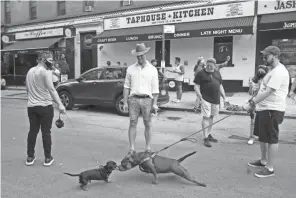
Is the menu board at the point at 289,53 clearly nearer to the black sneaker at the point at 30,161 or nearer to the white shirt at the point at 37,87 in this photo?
the white shirt at the point at 37,87

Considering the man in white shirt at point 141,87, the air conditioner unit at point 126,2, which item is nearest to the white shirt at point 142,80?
the man in white shirt at point 141,87

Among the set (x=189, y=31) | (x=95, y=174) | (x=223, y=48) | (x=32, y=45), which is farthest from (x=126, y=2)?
(x=95, y=174)

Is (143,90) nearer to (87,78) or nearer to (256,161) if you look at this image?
(256,161)

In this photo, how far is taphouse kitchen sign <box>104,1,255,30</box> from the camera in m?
13.2

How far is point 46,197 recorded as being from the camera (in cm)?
356

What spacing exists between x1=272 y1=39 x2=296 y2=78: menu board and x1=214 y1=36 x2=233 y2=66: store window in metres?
1.98

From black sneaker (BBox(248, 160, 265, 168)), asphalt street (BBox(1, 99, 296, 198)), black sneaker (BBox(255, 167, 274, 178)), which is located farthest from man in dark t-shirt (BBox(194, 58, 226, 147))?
black sneaker (BBox(255, 167, 274, 178))

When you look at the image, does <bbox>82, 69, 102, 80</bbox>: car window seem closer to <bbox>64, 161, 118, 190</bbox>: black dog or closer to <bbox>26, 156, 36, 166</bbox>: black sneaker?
<bbox>26, 156, 36, 166</bbox>: black sneaker

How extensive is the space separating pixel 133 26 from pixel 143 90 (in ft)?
41.2

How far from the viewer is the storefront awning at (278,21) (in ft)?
38.0

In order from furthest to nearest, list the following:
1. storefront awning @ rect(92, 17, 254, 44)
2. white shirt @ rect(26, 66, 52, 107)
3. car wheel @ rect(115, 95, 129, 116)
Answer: storefront awning @ rect(92, 17, 254, 44) → car wheel @ rect(115, 95, 129, 116) → white shirt @ rect(26, 66, 52, 107)

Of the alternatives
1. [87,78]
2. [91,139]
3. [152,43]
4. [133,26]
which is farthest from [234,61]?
[91,139]

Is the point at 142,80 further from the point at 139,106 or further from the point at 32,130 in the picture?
the point at 32,130

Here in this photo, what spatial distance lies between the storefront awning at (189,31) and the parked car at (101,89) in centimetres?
472
